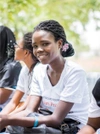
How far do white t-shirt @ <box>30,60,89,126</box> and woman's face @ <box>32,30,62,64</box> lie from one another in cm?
16

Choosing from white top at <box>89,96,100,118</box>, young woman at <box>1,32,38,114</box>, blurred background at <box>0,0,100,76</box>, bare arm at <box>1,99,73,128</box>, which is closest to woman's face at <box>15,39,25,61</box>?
young woman at <box>1,32,38,114</box>

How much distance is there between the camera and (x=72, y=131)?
1.91m

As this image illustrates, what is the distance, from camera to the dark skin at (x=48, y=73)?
1699mm

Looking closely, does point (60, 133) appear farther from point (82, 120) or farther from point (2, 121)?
point (2, 121)

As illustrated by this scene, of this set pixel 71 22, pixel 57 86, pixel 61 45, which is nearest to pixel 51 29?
pixel 61 45

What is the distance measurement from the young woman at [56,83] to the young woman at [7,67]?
1.75 feet

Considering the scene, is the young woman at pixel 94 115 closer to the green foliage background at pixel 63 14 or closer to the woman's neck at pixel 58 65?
the woman's neck at pixel 58 65

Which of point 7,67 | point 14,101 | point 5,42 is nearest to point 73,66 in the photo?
point 14,101

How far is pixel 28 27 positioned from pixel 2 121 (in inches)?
196

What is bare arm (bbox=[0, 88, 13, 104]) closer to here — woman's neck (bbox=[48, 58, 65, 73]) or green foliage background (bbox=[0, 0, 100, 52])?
woman's neck (bbox=[48, 58, 65, 73])

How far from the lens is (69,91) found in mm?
1922

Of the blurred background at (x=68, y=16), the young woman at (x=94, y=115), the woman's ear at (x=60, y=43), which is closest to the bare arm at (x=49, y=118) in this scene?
the young woman at (x=94, y=115)

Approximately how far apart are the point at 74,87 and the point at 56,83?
156mm

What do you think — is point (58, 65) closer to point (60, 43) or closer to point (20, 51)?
point (60, 43)
